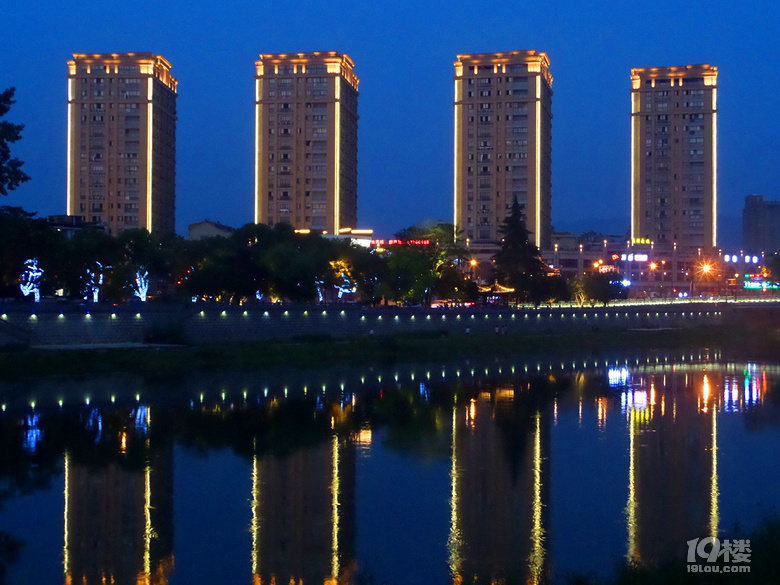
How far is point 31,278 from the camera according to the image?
212ft

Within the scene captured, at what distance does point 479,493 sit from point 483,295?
73.5 m

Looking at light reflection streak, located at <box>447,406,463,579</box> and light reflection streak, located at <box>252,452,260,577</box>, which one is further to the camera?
light reflection streak, located at <box>447,406,463,579</box>

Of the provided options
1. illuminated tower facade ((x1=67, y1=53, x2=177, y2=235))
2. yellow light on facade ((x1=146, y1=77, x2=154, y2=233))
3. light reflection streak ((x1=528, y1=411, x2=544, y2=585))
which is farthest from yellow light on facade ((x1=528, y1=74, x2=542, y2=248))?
light reflection streak ((x1=528, y1=411, x2=544, y2=585))

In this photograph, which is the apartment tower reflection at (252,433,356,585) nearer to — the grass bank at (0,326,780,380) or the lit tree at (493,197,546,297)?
the grass bank at (0,326,780,380)

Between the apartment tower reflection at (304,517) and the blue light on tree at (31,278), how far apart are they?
41.2 meters

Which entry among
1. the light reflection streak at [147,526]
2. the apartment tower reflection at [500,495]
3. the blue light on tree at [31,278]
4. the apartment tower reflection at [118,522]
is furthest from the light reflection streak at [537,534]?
the blue light on tree at [31,278]

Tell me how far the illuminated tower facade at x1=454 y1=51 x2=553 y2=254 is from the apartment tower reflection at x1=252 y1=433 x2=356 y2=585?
4386 inches

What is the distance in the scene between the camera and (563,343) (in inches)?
2933

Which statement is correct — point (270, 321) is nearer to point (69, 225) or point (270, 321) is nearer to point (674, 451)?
point (674, 451)

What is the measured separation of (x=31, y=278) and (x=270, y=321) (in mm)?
19097

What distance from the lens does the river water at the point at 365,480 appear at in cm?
1712

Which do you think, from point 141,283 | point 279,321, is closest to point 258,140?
point 141,283

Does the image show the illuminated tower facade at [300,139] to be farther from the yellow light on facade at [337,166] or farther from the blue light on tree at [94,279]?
the blue light on tree at [94,279]

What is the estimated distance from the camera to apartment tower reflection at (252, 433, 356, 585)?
16.4 metres
